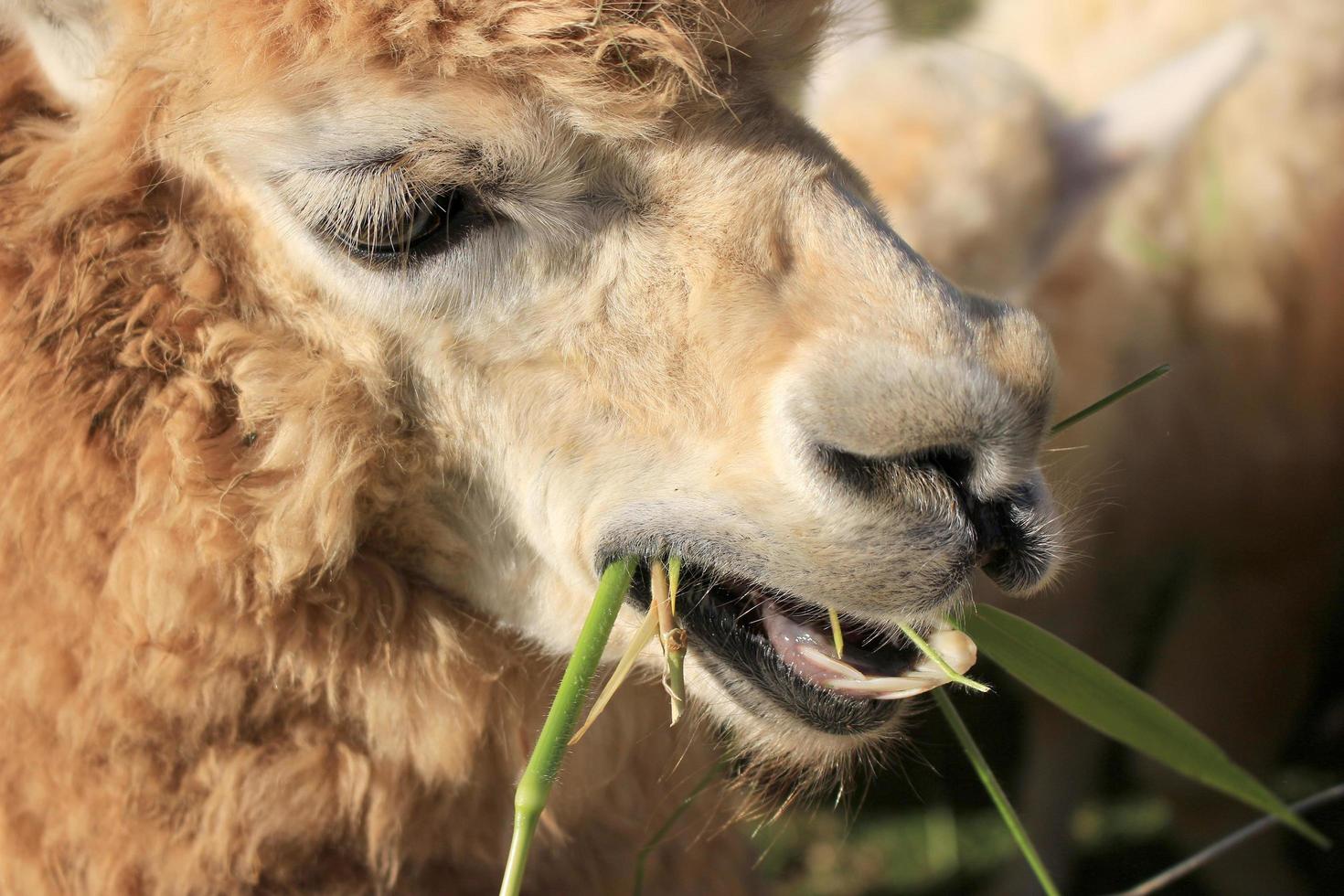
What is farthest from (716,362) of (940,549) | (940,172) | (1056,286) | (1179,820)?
(1179,820)

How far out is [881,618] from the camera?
1347 mm

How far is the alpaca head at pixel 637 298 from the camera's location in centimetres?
129

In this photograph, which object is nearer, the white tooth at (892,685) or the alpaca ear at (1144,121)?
the white tooth at (892,685)

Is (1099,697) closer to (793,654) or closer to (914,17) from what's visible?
(793,654)

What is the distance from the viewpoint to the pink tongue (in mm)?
1446

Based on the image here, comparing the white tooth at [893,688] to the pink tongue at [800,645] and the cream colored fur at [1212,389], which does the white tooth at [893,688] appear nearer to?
the pink tongue at [800,645]

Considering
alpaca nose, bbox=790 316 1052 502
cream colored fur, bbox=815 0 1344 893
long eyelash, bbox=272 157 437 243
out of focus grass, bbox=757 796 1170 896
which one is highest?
long eyelash, bbox=272 157 437 243

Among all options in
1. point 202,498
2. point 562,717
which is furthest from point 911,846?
point 202,498

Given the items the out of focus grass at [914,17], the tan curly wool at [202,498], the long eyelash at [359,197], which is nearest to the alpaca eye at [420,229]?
the long eyelash at [359,197]

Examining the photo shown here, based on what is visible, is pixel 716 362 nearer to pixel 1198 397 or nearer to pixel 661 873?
pixel 661 873

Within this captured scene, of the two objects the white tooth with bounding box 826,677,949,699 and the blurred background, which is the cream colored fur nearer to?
the blurred background

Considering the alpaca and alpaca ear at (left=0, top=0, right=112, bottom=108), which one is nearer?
the alpaca

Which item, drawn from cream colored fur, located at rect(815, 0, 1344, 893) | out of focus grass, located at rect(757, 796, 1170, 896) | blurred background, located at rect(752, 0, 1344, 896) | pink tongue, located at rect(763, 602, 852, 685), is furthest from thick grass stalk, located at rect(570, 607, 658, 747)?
out of focus grass, located at rect(757, 796, 1170, 896)

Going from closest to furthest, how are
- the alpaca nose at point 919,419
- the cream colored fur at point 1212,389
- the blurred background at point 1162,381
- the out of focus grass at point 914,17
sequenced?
1. the alpaca nose at point 919,419
2. the out of focus grass at point 914,17
3. the blurred background at point 1162,381
4. the cream colored fur at point 1212,389
